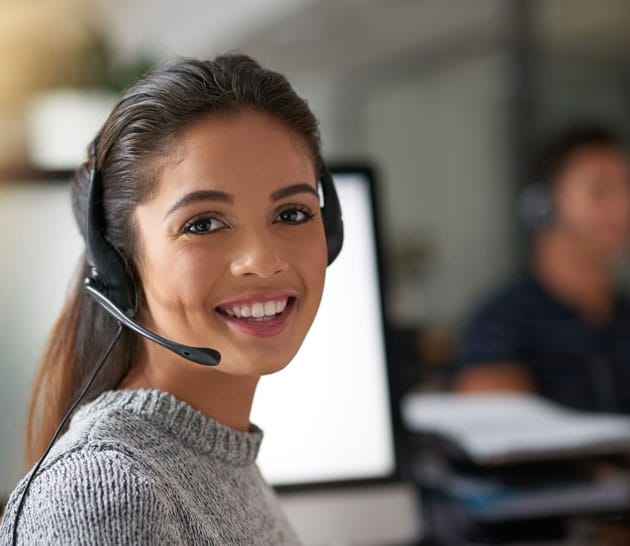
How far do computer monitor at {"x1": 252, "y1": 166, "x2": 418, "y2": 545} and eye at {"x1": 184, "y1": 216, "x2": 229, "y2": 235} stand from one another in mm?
485

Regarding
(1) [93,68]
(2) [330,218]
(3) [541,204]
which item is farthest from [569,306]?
(2) [330,218]

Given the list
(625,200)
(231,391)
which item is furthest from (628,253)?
(231,391)

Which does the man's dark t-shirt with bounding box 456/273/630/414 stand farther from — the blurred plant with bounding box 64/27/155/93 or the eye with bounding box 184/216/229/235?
the eye with bounding box 184/216/229/235

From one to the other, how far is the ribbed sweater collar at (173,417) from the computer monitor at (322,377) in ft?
1.17

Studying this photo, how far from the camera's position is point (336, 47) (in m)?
5.74

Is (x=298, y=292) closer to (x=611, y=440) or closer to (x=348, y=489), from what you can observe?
(x=348, y=489)

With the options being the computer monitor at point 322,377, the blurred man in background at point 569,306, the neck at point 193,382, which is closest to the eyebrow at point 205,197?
the neck at point 193,382

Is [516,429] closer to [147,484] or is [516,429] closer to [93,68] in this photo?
[93,68]

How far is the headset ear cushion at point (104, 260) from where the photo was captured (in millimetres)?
648

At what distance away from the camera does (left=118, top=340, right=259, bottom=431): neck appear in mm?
657

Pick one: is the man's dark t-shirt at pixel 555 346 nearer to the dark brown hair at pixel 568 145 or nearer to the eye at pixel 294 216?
the dark brown hair at pixel 568 145

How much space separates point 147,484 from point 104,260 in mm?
175

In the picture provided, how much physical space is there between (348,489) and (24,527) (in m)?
0.62

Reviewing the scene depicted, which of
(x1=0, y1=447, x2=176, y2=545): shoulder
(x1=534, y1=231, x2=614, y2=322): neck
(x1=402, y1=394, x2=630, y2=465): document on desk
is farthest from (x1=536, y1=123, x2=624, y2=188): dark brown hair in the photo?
(x1=0, y1=447, x2=176, y2=545): shoulder
